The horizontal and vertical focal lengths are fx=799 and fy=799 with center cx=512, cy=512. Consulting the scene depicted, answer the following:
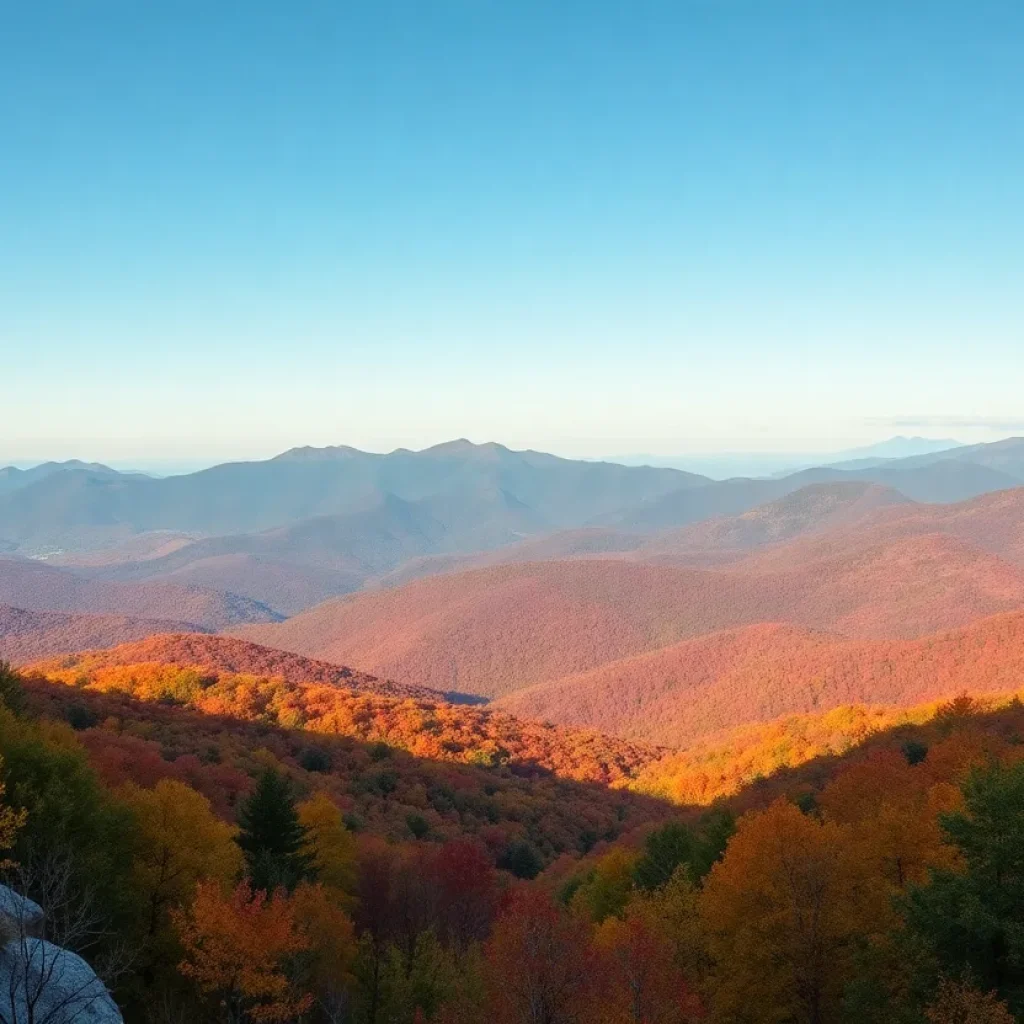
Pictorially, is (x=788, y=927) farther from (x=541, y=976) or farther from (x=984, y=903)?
(x=541, y=976)

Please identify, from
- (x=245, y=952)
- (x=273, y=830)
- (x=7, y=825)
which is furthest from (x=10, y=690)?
(x=245, y=952)

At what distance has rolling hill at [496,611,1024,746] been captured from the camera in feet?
471

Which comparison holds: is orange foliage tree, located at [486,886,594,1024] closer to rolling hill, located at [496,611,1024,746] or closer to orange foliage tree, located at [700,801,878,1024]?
orange foliage tree, located at [700,801,878,1024]

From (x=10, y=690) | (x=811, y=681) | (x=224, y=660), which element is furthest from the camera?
(x=811, y=681)

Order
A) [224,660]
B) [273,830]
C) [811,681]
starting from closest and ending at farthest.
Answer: [273,830]
[224,660]
[811,681]

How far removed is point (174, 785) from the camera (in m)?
32.4

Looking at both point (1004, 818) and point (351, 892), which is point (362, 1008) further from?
point (1004, 818)

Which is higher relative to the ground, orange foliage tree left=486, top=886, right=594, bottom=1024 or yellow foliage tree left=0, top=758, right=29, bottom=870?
yellow foliage tree left=0, top=758, right=29, bottom=870

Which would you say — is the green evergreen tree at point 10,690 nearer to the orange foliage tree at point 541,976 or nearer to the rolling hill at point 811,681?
the orange foliage tree at point 541,976

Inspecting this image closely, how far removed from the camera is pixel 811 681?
172 metres

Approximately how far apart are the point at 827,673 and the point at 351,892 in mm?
153678

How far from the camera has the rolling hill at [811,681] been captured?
471 feet

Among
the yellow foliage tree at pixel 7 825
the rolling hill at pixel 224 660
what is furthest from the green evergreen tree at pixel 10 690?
the rolling hill at pixel 224 660

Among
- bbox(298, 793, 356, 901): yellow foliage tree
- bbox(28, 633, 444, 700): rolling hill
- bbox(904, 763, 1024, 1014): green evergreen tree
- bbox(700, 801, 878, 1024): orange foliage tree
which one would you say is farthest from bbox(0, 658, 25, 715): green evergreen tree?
bbox(28, 633, 444, 700): rolling hill
